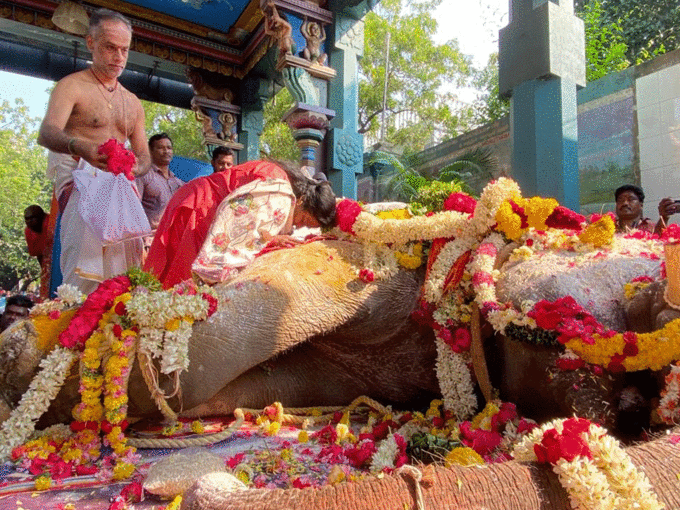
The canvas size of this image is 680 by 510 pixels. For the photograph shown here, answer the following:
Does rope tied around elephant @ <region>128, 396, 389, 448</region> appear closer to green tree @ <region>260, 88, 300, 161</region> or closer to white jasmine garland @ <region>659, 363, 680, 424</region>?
white jasmine garland @ <region>659, 363, 680, 424</region>

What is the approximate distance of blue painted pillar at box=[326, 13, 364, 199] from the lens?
255 inches

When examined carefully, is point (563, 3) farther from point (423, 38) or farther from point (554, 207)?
point (423, 38)

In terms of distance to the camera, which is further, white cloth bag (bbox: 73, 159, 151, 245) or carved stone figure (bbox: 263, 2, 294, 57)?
carved stone figure (bbox: 263, 2, 294, 57)

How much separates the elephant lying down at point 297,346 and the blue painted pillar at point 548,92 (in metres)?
2.11

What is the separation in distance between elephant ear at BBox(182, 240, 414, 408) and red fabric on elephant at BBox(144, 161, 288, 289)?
1.47ft

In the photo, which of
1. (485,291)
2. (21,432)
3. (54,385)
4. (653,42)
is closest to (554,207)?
(485,291)

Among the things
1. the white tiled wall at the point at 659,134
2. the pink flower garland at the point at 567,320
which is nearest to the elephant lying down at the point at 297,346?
the pink flower garland at the point at 567,320

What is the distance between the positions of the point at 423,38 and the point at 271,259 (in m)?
25.8

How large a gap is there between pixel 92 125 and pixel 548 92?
3303 millimetres

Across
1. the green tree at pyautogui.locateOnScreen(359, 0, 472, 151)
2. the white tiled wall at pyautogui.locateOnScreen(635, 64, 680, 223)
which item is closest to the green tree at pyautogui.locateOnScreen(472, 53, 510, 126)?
the green tree at pyautogui.locateOnScreen(359, 0, 472, 151)

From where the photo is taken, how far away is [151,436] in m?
2.53

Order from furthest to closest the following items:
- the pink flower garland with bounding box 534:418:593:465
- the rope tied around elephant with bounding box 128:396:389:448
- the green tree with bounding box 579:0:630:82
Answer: the green tree with bounding box 579:0:630:82
the rope tied around elephant with bounding box 128:396:389:448
the pink flower garland with bounding box 534:418:593:465

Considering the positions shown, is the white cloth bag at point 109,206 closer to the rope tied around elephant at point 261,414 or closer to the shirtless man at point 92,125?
the shirtless man at point 92,125

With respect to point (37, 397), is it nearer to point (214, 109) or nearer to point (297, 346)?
point (297, 346)
